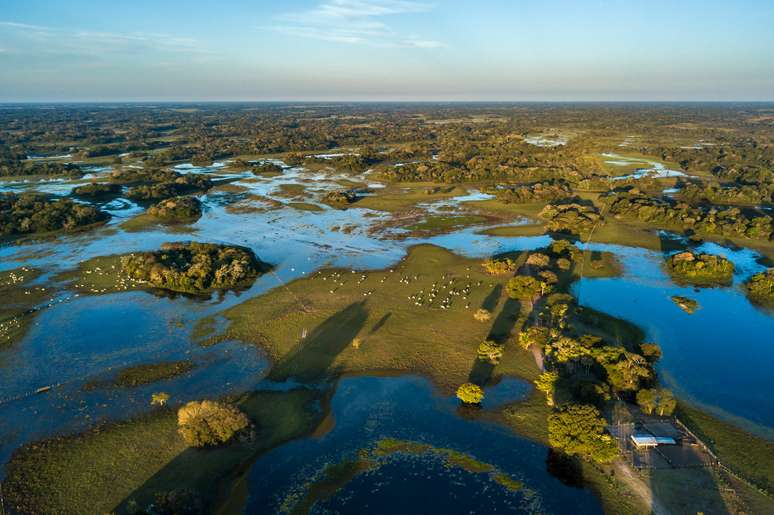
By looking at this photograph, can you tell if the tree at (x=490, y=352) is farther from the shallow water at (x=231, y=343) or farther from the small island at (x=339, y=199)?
the small island at (x=339, y=199)

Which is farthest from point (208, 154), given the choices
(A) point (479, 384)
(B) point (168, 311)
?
(A) point (479, 384)

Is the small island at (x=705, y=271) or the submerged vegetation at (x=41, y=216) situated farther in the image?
the submerged vegetation at (x=41, y=216)

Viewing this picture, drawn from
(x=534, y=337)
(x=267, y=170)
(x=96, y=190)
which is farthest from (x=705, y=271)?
(x=96, y=190)

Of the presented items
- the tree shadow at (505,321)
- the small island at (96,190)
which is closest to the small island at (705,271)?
the tree shadow at (505,321)

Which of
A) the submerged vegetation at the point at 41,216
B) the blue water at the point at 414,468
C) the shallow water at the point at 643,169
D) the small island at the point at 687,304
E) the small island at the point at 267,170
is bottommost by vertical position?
the blue water at the point at 414,468

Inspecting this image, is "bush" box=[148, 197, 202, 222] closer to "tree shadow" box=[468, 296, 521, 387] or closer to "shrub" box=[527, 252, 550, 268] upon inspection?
"shrub" box=[527, 252, 550, 268]
